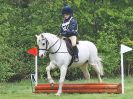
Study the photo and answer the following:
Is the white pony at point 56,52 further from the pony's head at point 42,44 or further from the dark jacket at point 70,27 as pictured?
the dark jacket at point 70,27

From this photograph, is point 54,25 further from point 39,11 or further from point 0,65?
point 0,65

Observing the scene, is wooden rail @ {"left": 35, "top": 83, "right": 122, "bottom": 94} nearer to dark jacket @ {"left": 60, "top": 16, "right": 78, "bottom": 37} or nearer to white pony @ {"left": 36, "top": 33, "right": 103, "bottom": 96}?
white pony @ {"left": 36, "top": 33, "right": 103, "bottom": 96}

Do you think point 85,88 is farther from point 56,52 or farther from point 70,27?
point 70,27

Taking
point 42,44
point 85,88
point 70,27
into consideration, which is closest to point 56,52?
point 42,44

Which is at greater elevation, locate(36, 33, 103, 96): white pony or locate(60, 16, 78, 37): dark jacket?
locate(60, 16, 78, 37): dark jacket

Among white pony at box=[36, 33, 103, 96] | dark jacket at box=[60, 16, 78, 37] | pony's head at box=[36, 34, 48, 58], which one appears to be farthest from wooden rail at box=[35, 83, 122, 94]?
dark jacket at box=[60, 16, 78, 37]

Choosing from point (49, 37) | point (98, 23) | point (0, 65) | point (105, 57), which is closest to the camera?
point (49, 37)

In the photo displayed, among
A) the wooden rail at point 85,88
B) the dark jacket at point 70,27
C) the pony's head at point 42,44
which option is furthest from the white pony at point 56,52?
the wooden rail at point 85,88

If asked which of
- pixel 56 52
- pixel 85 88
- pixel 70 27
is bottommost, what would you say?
pixel 85 88

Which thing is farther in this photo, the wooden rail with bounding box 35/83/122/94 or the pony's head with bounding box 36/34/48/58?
the wooden rail with bounding box 35/83/122/94

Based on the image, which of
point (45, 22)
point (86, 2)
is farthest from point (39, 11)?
point (86, 2)

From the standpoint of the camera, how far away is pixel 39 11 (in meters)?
27.5

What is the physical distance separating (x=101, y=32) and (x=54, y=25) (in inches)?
105

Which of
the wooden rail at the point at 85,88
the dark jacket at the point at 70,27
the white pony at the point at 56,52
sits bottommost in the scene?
the wooden rail at the point at 85,88
